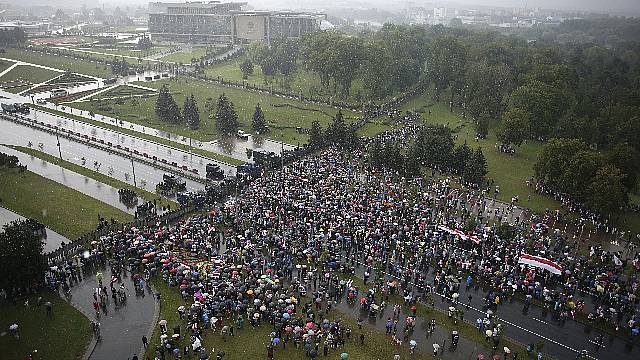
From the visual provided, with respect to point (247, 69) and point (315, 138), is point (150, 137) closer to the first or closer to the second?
point (315, 138)

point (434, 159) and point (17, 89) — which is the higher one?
point (17, 89)

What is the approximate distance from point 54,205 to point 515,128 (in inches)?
2359

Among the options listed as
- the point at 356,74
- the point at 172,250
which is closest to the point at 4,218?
the point at 172,250

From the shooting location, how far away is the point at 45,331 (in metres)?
33.6

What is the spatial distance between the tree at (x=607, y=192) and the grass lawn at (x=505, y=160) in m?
3.96

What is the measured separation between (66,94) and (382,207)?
79.1 meters

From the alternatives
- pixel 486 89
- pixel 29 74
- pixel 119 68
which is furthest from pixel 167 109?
pixel 486 89

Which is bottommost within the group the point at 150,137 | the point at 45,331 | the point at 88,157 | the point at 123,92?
the point at 45,331

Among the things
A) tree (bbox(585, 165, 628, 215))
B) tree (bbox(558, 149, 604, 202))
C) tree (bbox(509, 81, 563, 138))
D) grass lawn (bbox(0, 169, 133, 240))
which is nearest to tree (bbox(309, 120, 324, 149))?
grass lawn (bbox(0, 169, 133, 240))

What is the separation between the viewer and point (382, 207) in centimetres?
5000

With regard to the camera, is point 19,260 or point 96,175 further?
point 96,175

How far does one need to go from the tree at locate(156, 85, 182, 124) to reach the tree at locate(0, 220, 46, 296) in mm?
47005

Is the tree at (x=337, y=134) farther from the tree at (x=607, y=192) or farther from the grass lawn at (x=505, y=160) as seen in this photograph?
the tree at (x=607, y=192)

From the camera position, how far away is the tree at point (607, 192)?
4819 centimetres
